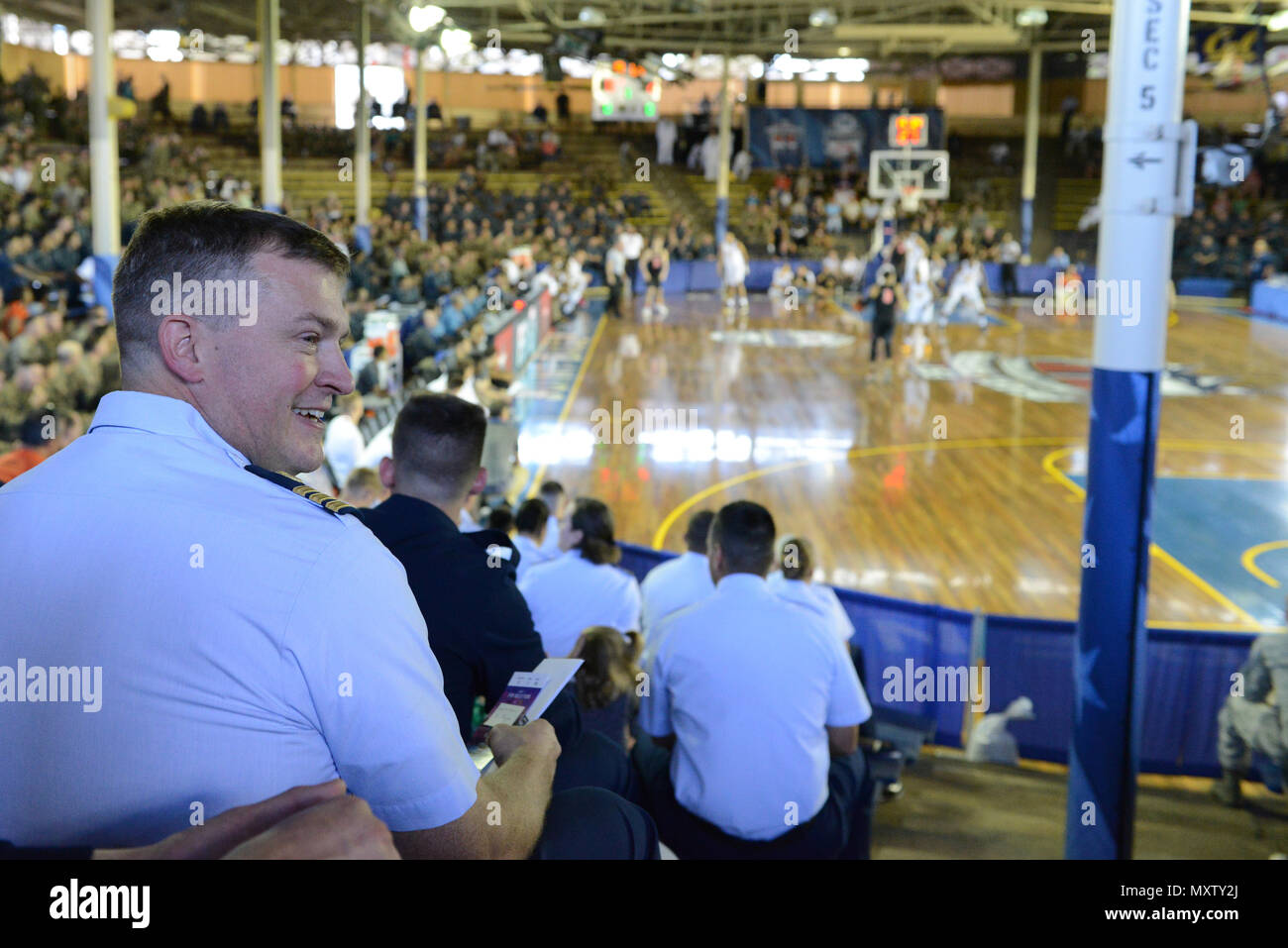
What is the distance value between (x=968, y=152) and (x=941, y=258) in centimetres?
837

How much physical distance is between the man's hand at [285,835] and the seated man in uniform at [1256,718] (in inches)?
186

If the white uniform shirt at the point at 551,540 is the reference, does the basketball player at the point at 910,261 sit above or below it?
above

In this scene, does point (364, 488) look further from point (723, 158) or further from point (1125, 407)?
point (723, 158)

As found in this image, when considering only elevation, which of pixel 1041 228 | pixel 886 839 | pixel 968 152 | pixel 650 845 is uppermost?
pixel 968 152

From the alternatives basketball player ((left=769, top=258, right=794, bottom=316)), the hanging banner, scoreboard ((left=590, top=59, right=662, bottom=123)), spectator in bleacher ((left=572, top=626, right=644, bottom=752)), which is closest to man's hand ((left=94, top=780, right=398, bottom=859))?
spectator in bleacher ((left=572, top=626, right=644, bottom=752))

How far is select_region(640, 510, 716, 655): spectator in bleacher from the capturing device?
546 cm

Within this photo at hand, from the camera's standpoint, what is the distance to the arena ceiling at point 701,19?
77.3 feet

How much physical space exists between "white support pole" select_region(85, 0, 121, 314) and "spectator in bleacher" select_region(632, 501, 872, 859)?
1051cm

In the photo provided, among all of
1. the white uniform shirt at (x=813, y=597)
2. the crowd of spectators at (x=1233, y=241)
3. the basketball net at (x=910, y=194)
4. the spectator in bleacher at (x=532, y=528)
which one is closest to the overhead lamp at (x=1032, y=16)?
the basketball net at (x=910, y=194)

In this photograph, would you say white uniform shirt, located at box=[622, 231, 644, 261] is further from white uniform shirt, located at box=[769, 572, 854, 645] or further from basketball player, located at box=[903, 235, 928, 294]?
white uniform shirt, located at box=[769, 572, 854, 645]

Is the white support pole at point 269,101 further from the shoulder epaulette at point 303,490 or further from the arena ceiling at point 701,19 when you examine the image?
the shoulder epaulette at point 303,490

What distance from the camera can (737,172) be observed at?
3206 cm
